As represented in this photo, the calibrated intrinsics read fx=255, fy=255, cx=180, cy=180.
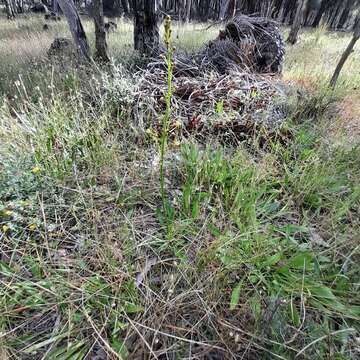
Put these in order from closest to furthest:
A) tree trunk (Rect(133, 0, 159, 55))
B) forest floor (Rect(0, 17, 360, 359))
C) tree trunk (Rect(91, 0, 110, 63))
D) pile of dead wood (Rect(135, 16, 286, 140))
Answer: forest floor (Rect(0, 17, 360, 359)), pile of dead wood (Rect(135, 16, 286, 140)), tree trunk (Rect(133, 0, 159, 55)), tree trunk (Rect(91, 0, 110, 63))

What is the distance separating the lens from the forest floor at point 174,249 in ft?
3.91

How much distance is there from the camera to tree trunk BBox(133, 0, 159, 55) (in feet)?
13.2

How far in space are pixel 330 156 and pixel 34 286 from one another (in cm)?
236

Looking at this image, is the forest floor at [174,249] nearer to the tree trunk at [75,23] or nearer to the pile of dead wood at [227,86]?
the pile of dead wood at [227,86]

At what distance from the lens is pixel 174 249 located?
1.52 m

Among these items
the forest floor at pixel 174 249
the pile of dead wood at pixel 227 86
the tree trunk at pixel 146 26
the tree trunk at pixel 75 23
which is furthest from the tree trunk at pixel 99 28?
the forest floor at pixel 174 249

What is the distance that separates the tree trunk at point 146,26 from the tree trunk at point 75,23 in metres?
0.88

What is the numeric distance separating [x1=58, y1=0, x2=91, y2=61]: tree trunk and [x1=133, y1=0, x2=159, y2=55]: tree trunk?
876 millimetres

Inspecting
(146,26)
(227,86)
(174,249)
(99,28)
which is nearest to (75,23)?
(99,28)

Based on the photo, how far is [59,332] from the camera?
122cm

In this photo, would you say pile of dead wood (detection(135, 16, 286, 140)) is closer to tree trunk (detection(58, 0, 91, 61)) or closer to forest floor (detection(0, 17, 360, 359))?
forest floor (detection(0, 17, 360, 359))

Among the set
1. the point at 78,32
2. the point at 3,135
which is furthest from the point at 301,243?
the point at 78,32

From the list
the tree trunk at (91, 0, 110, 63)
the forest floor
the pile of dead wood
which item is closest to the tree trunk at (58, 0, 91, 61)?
the tree trunk at (91, 0, 110, 63)

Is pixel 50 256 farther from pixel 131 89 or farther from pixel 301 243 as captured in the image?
pixel 131 89
